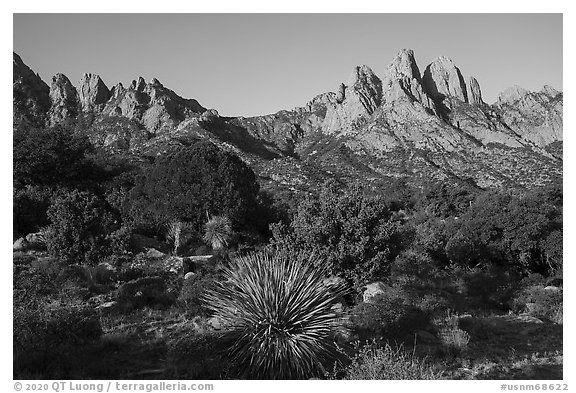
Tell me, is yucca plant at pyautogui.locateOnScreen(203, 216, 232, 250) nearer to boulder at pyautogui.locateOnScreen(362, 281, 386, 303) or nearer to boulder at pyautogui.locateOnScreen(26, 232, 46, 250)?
boulder at pyautogui.locateOnScreen(26, 232, 46, 250)

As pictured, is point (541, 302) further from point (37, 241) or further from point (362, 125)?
point (362, 125)

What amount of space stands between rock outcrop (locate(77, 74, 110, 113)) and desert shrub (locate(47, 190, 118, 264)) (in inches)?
4345

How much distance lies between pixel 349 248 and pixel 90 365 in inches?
258

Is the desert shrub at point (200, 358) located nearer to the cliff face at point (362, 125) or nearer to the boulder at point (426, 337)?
the boulder at point (426, 337)

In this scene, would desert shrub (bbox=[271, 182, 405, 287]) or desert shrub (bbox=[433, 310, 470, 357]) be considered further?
desert shrub (bbox=[271, 182, 405, 287])

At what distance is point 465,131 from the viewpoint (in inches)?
3839

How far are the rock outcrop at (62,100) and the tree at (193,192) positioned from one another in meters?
95.2

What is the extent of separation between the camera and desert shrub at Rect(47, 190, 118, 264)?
13211 millimetres

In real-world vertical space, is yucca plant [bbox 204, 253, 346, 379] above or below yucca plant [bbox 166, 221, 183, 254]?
below

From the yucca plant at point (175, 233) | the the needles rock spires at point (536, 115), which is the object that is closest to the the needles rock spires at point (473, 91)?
the the needles rock spires at point (536, 115)

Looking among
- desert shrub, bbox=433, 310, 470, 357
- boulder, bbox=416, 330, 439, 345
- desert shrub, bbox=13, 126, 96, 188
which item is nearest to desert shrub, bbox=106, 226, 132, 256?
desert shrub, bbox=13, 126, 96, 188

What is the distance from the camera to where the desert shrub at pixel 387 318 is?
900cm

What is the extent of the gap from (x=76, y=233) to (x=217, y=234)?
571 centimetres
